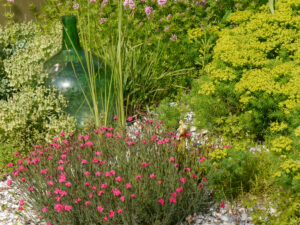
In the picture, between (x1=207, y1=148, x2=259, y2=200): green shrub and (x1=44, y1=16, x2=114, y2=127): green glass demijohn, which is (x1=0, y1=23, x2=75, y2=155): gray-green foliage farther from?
(x1=207, y1=148, x2=259, y2=200): green shrub

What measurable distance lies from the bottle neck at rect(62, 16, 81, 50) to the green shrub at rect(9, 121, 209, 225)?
4.47 ft

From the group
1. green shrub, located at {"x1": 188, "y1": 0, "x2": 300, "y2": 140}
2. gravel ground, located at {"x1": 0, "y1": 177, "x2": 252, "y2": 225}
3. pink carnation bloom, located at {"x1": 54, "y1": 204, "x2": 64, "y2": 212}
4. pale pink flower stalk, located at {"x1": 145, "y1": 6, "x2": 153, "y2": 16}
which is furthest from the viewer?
pale pink flower stalk, located at {"x1": 145, "y1": 6, "x2": 153, "y2": 16}

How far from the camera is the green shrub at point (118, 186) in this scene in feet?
7.98

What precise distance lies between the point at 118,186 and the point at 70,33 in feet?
6.72

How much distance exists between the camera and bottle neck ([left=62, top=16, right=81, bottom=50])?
3.87 metres

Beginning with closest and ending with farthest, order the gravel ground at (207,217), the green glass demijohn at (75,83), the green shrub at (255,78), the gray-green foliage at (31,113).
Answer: the gravel ground at (207,217)
the green shrub at (255,78)
the gray-green foliage at (31,113)
the green glass demijohn at (75,83)

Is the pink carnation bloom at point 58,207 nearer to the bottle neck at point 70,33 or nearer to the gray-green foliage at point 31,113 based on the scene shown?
the gray-green foliage at point 31,113

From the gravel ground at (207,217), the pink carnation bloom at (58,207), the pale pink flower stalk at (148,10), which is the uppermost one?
the pale pink flower stalk at (148,10)

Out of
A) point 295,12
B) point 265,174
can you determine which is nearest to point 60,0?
point 295,12

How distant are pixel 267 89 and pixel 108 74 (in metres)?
1.78

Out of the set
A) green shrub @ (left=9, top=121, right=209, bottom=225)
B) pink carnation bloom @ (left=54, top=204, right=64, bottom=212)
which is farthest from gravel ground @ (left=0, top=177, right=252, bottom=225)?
pink carnation bloom @ (left=54, top=204, right=64, bottom=212)

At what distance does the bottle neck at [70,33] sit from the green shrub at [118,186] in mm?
1363

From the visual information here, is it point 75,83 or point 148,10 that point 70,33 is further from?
point 148,10

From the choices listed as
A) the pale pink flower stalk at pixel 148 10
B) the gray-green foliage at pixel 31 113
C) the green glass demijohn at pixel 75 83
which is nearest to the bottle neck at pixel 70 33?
the green glass demijohn at pixel 75 83
